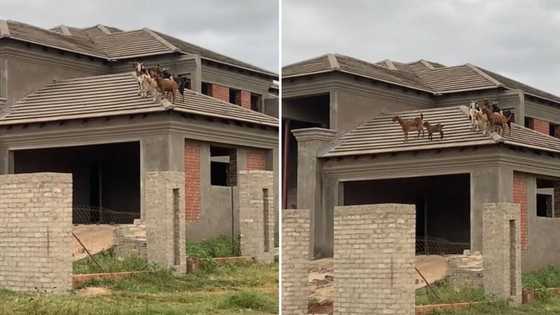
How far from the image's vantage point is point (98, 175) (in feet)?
17.6

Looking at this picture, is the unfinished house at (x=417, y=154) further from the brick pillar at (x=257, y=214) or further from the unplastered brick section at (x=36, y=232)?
the unplastered brick section at (x=36, y=232)

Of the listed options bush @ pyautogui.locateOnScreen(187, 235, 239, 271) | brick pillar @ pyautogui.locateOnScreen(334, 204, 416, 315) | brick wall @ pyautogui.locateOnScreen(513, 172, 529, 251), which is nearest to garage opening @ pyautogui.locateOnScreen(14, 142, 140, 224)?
bush @ pyautogui.locateOnScreen(187, 235, 239, 271)

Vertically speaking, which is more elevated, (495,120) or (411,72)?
(411,72)

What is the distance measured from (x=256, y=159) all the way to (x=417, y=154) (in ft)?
→ 3.34

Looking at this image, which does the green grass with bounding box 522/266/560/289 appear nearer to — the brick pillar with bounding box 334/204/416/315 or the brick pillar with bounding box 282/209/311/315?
the brick pillar with bounding box 334/204/416/315

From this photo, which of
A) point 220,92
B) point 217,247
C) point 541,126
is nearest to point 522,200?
point 541,126

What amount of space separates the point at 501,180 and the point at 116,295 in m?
2.40

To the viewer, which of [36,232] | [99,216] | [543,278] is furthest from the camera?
[543,278]

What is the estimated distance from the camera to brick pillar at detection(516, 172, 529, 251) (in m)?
5.49

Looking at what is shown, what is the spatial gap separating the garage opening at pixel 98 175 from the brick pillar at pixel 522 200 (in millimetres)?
2250

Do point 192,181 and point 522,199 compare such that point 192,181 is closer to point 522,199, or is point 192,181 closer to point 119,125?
point 119,125

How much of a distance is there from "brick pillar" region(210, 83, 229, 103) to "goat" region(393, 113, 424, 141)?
111 cm

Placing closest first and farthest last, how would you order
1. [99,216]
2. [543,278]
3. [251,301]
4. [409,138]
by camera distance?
[99,216] < [409,138] < [543,278] < [251,301]

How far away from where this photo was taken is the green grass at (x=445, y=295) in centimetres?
536
